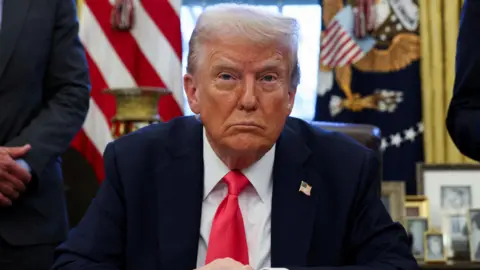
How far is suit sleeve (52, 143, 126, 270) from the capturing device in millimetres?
1731

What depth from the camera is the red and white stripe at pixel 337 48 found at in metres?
4.39

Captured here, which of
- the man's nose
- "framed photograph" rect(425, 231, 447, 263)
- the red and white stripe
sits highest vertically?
the red and white stripe

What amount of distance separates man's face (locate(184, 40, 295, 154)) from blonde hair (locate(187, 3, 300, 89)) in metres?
0.02

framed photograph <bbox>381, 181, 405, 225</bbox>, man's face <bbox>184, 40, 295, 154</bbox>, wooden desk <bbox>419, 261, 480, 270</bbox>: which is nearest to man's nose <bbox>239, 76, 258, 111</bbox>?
→ man's face <bbox>184, 40, 295, 154</bbox>

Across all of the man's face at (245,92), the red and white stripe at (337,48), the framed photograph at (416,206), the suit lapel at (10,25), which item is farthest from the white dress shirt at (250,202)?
the red and white stripe at (337,48)

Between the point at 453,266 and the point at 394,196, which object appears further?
the point at 394,196

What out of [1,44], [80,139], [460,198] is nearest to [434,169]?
[460,198]

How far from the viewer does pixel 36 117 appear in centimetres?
254

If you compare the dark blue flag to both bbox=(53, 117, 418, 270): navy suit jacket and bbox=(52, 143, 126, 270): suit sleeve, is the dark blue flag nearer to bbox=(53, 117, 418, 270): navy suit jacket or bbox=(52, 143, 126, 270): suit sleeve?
bbox=(53, 117, 418, 270): navy suit jacket

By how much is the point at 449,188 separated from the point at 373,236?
2.22 meters

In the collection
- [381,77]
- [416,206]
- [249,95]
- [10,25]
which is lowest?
[416,206]

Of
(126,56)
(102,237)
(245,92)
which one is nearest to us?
(245,92)

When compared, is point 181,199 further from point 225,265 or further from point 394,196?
point 394,196

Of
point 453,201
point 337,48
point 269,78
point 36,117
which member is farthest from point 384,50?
point 269,78
